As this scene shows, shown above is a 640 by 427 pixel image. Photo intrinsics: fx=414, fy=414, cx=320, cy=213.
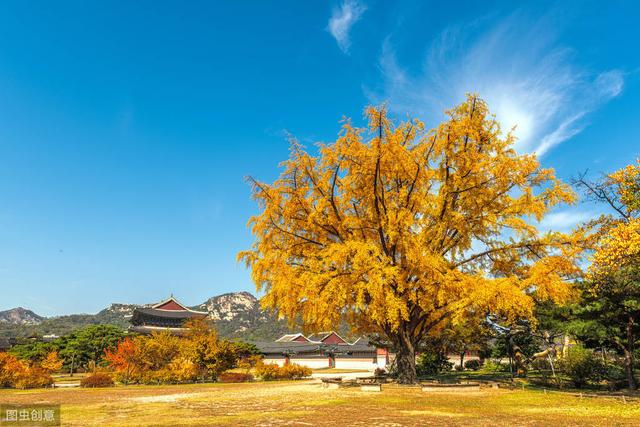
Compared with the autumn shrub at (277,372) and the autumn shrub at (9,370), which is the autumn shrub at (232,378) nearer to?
the autumn shrub at (277,372)

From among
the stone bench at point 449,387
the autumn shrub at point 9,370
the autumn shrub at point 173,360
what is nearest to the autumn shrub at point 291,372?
the autumn shrub at point 173,360

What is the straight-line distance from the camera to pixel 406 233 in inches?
717

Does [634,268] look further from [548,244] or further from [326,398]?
[326,398]

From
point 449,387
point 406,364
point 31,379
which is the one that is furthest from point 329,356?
point 449,387

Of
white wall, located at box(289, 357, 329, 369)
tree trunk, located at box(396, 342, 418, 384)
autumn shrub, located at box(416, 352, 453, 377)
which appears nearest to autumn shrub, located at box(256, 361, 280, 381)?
autumn shrub, located at box(416, 352, 453, 377)

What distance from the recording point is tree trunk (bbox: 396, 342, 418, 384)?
788 inches

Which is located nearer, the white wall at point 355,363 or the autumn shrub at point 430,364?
the autumn shrub at point 430,364

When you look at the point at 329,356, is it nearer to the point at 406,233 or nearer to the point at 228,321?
the point at 406,233

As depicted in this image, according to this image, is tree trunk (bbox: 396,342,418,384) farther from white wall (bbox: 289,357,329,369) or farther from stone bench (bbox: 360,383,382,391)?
white wall (bbox: 289,357,329,369)

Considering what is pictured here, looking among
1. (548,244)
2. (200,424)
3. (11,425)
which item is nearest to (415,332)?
(548,244)

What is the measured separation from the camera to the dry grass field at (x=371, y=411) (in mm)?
10820

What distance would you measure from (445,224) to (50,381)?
1073 inches

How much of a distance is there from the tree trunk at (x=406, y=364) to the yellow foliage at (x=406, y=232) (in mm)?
591

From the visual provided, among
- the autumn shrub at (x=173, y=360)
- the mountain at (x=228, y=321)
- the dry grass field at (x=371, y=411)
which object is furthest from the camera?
the mountain at (x=228, y=321)
